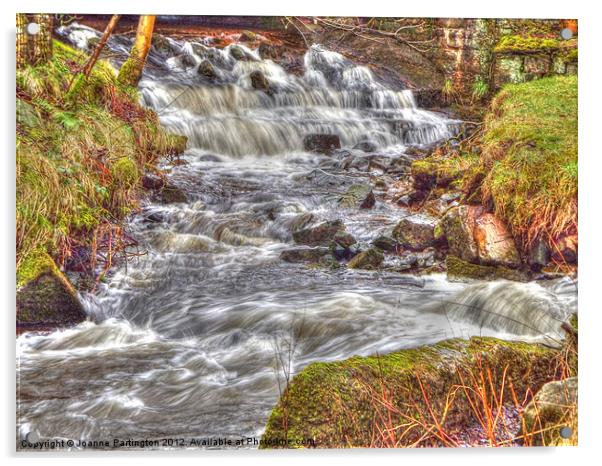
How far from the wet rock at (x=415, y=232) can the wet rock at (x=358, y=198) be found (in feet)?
0.57

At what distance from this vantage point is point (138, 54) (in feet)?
8.79

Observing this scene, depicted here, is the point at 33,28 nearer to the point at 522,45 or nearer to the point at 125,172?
the point at 125,172

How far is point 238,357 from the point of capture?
2623mm

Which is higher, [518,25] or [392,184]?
[518,25]

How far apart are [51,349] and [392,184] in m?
1.70

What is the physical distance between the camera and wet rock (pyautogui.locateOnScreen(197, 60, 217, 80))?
8.94 ft

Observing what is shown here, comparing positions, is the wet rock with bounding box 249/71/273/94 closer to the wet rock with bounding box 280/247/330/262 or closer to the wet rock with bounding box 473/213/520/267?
the wet rock with bounding box 280/247/330/262

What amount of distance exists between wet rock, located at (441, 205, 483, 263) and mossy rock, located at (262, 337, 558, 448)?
0.41 meters

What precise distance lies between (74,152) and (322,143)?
3.72 ft

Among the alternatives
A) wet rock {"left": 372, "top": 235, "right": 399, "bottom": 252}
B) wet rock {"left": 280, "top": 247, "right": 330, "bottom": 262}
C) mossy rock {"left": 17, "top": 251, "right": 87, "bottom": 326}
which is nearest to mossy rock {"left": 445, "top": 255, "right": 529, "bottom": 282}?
wet rock {"left": 372, "top": 235, "right": 399, "bottom": 252}

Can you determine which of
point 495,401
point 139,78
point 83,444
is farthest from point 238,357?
point 139,78
